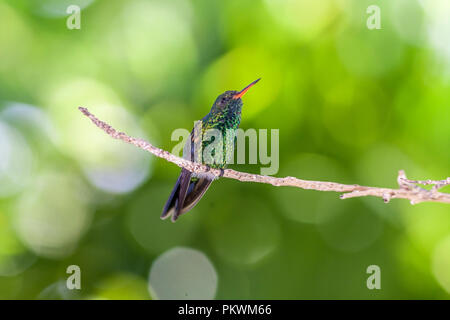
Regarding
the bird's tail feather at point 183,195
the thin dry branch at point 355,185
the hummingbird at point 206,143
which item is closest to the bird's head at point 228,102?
the hummingbird at point 206,143

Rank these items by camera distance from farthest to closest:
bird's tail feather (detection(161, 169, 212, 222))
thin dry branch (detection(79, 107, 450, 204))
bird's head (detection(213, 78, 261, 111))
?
bird's head (detection(213, 78, 261, 111)), bird's tail feather (detection(161, 169, 212, 222)), thin dry branch (detection(79, 107, 450, 204))

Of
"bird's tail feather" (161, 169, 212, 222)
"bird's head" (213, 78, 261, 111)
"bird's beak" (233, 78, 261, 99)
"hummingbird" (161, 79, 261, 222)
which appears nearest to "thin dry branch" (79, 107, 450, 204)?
"bird's tail feather" (161, 169, 212, 222)

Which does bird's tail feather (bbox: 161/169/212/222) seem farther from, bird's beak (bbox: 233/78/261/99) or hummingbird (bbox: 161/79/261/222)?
bird's beak (bbox: 233/78/261/99)

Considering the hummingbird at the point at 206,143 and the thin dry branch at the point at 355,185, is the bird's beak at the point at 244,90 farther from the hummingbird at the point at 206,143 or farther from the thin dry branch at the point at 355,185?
the thin dry branch at the point at 355,185

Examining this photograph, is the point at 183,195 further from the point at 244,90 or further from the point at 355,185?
the point at 355,185

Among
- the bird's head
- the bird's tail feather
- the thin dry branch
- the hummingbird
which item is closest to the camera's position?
the thin dry branch

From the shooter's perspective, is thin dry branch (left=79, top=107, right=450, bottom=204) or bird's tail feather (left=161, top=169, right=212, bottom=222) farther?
bird's tail feather (left=161, top=169, right=212, bottom=222)

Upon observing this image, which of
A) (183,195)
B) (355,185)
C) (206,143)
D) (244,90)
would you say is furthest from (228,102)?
(355,185)
